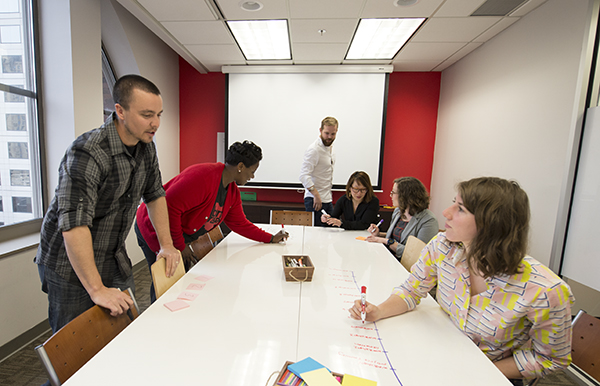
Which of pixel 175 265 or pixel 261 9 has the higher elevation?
pixel 261 9

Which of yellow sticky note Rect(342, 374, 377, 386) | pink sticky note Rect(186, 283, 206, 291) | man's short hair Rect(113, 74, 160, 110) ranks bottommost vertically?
pink sticky note Rect(186, 283, 206, 291)

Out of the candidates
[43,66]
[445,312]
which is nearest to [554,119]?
[445,312]

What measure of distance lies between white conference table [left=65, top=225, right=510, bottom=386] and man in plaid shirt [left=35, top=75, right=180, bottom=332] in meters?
0.28

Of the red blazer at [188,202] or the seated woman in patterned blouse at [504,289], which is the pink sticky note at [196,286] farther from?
the seated woman in patterned blouse at [504,289]

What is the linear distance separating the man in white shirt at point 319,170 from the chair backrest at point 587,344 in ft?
8.18

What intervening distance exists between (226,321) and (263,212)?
3293 millimetres

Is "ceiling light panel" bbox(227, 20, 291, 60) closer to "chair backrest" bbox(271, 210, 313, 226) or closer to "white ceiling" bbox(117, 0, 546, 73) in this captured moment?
"white ceiling" bbox(117, 0, 546, 73)

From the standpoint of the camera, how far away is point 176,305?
4.18 ft

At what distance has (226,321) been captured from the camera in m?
1.17

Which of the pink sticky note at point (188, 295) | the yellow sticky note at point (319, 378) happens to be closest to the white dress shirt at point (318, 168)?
the pink sticky note at point (188, 295)

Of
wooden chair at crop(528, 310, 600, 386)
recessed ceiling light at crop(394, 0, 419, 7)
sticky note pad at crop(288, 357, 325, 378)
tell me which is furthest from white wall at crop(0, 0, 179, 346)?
wooden chair at crop(528, 310, 600, 386)

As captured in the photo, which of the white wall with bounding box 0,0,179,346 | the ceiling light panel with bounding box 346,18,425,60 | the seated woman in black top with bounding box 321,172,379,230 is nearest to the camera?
the white wall with bounding box 0,0,179,346

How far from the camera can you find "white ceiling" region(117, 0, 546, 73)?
2656mm

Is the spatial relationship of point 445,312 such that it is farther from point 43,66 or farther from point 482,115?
point 43,66
